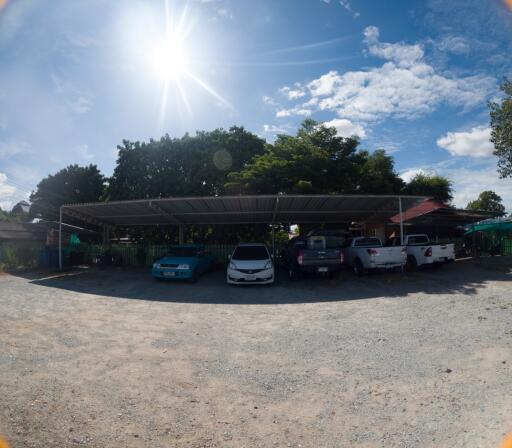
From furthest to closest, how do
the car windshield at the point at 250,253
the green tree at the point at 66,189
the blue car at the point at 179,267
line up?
the green tree at the point at 66,189, the car windshield at the point at 250,253, the blue car at the point at 179,267

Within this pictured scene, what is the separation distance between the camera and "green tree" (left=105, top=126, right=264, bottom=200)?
888 inches

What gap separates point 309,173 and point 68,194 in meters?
27.3

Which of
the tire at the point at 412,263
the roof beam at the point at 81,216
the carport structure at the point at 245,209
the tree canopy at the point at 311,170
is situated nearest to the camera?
the tire at the point at 412,263

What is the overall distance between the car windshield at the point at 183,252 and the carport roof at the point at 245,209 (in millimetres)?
2132

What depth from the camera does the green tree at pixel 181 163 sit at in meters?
22.5

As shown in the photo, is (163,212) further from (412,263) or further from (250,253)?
(412,263)

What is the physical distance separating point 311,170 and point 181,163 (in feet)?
34.1

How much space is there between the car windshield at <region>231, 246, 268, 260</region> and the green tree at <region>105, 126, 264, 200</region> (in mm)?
10303

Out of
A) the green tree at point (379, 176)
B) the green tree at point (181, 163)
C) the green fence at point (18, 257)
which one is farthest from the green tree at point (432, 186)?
the green fence at point (18, 257)

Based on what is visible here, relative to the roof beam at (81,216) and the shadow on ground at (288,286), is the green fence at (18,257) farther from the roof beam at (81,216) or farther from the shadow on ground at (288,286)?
the shadow on ground at (288,286)

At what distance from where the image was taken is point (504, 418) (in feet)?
9.96

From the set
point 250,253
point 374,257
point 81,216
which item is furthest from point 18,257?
point 374,257

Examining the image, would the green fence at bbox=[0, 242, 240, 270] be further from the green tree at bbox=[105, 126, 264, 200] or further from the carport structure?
the green tree at bbox=[105, 126, 264, 200]

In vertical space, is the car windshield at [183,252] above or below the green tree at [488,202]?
below
